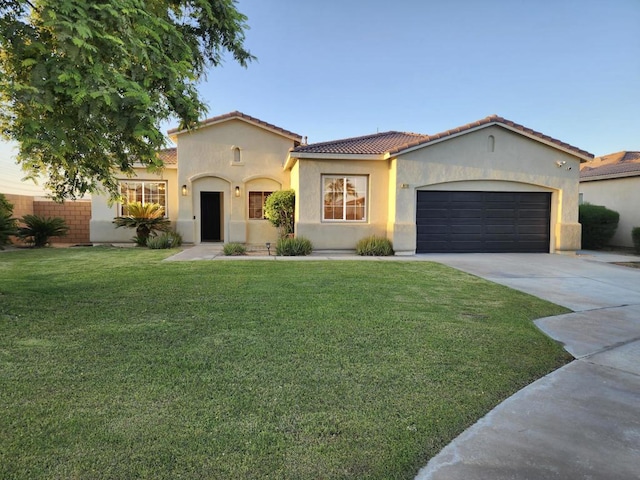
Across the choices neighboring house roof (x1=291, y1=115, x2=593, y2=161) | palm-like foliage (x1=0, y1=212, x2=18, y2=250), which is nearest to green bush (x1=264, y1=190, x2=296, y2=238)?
neighboring house roof (x1=291, y1=115, x2=593, y2=161)

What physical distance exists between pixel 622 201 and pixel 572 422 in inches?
748

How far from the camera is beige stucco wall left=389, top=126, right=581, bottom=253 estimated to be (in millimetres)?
14773

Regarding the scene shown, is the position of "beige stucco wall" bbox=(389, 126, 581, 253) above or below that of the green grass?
above

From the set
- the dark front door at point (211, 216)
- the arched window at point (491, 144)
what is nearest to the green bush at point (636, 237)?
the arched window at point (491, 144)

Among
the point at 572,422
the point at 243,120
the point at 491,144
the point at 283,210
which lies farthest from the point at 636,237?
the point at 243,120

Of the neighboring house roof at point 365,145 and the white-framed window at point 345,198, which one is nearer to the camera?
the neighboring house roof at point 365,145

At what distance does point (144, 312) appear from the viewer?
20.4ft

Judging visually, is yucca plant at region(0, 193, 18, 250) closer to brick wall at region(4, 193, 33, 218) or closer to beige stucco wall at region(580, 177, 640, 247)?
brick wall at region(4, 193, 33, 218)

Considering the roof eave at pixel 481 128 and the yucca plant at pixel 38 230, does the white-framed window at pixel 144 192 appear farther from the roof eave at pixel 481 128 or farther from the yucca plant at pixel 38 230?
the roof eave at pixel 481 128

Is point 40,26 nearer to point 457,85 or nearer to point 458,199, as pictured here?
point 458,199

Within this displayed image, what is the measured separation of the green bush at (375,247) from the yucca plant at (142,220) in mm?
8783

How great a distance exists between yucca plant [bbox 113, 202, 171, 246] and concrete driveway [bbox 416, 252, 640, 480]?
50.1 feet

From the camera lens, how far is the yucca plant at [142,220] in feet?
54.6

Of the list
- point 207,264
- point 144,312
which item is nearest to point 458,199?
point 207,264
